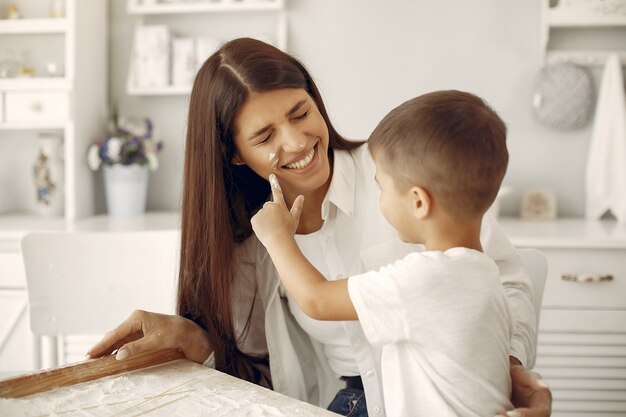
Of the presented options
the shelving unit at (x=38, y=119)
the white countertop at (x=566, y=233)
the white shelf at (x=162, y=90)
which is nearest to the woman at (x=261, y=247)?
the white countertop at (x=566, y=233)

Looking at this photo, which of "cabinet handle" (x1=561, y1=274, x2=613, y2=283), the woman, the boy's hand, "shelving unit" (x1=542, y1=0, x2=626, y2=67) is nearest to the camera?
the boy's hand

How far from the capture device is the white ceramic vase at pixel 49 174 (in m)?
2.80

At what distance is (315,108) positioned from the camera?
134 centimetres

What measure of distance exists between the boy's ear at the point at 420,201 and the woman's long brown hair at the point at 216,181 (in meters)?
0.48

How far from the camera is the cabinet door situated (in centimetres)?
234

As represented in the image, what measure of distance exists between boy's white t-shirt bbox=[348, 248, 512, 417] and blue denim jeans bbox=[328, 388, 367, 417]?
17.5 inches

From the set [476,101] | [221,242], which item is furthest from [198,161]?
[476,101]

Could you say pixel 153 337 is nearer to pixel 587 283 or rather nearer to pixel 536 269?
pixel 536 269

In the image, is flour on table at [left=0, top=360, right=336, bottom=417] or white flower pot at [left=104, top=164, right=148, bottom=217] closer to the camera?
flour on table at [left=0, top=360, right=336, bottom=417]

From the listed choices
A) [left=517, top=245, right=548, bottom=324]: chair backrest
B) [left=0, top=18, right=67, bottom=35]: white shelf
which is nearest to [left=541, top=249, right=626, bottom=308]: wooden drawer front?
[left=517, top=245, right=548, bottom=324]: chair backrest

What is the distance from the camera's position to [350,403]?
4.46 ft

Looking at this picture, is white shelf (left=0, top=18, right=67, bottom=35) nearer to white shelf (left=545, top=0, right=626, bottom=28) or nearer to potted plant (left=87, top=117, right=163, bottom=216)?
potted plant (left=87, top=117, right=163, bottom=216)

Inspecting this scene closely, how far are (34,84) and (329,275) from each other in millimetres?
1776

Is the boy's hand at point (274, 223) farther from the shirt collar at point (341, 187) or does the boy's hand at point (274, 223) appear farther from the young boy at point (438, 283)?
the shirt collar at point (341, 187)
